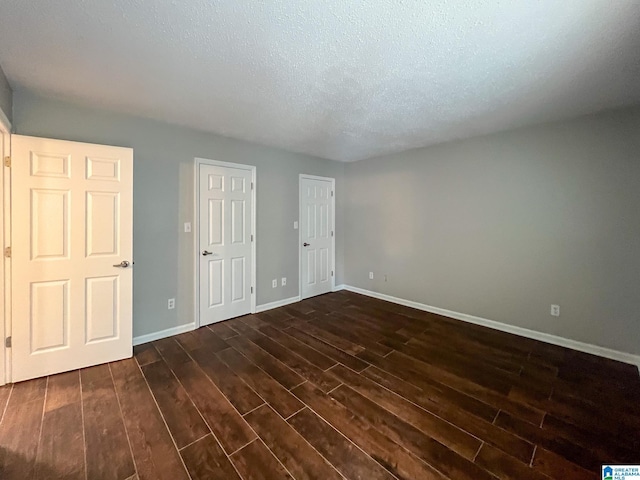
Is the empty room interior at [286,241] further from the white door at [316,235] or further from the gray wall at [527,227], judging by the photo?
the white door at [316,235]

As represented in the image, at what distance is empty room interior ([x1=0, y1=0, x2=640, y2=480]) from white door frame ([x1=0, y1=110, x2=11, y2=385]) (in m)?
0.02

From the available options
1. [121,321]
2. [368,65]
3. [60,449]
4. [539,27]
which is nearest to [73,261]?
[121,321]

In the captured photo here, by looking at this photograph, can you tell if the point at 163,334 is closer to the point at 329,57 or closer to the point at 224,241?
the point at 224,241

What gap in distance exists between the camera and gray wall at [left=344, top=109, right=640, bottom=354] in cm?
260

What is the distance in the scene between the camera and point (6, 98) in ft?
6.86

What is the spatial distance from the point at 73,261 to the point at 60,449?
1.49 metres

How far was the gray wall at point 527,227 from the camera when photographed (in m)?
2.60

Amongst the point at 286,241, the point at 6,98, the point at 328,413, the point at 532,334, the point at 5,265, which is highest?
the point at 6,98

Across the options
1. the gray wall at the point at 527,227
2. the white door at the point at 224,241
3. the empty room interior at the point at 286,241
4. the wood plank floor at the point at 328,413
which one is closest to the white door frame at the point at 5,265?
the empty room interior at the point at 286,241

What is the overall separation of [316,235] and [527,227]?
9.80 ft

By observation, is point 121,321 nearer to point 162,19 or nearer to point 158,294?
point 158,294

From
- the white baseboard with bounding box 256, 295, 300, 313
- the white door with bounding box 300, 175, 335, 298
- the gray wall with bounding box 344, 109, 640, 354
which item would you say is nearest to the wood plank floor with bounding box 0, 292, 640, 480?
the gray wall with bounding box 344, 109, 640, 354

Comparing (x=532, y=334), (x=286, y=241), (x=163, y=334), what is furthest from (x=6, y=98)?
(x=532, y=334)

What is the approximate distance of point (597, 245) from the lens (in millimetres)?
2711
